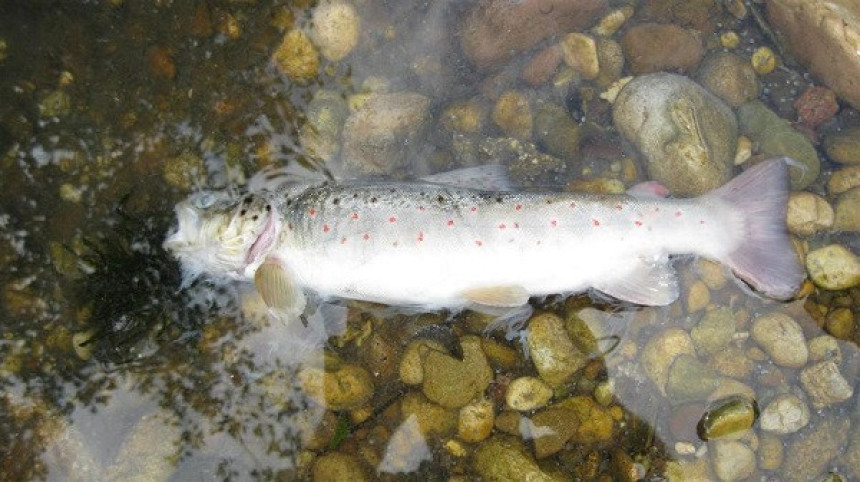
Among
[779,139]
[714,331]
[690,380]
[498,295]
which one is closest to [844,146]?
[779,139]

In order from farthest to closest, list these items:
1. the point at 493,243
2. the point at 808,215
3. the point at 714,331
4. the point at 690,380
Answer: the point at 808,215 → the point at 714,331 → the point at 690,380 → the point at 493,243

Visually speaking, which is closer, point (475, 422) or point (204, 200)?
point (475, 422)

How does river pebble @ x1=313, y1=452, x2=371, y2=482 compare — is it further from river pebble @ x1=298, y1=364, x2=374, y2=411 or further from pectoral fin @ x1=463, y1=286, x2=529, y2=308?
pectoral fin @ x1=463, y1=286, x2=529, y2=308

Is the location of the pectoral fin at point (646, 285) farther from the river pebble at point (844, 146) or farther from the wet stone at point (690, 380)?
the river pebble at point (844, 146)

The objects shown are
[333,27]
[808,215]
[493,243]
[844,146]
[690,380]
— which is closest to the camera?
[493,243]

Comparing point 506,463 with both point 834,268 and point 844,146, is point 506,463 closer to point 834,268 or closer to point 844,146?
point 834,268

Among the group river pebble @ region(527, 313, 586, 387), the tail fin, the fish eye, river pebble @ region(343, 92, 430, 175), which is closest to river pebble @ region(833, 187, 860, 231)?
the tail fin

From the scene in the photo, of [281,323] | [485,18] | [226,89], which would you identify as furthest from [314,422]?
[485,18]

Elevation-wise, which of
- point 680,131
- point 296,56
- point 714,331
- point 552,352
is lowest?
point 714,331
